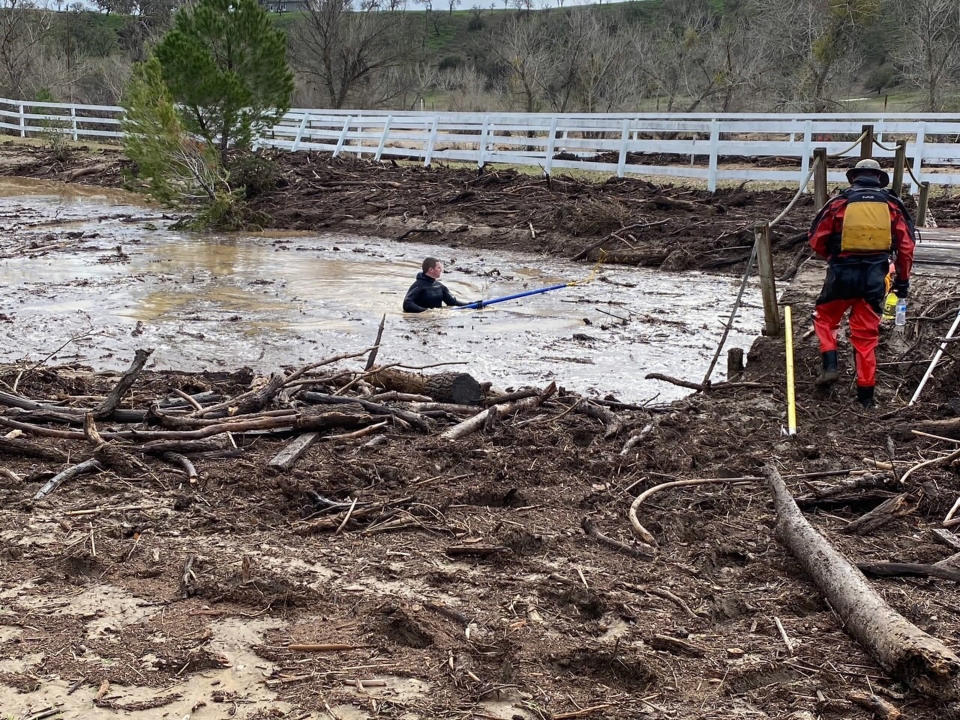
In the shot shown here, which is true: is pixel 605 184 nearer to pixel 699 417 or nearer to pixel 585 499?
pixel 699 417

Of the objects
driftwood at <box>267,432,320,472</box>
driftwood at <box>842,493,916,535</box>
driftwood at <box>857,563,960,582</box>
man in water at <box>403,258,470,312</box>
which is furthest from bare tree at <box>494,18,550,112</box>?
driftwood at <box>857,563,960,582</box>

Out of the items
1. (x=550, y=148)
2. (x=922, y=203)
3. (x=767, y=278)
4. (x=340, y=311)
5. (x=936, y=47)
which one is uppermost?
(x=936, y=47)

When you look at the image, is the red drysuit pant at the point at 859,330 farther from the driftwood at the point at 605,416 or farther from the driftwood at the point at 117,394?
the driftwood at the point at 117,394

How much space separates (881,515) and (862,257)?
3036mm

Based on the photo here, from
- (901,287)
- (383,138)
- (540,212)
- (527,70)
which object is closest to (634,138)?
(383,138)

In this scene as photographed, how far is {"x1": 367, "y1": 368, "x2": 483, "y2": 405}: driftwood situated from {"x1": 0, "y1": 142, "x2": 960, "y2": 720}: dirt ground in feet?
1.20

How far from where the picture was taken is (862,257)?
7273mm

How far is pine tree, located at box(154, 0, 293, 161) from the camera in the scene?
63.5ft

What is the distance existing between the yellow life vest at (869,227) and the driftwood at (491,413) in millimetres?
2673

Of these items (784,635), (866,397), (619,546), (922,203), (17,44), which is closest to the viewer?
(784,635)

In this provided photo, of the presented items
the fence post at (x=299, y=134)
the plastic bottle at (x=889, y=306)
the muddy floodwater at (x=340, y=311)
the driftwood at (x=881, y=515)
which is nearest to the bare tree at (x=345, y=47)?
the fence post at (x=299, y=134)

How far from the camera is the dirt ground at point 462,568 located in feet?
11.0

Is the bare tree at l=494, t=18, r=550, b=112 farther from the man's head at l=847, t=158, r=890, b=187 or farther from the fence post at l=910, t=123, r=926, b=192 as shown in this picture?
the man's head at l=847, t=158, r=890, b=187

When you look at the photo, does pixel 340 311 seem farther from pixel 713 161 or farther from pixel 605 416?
pixel 713 161
